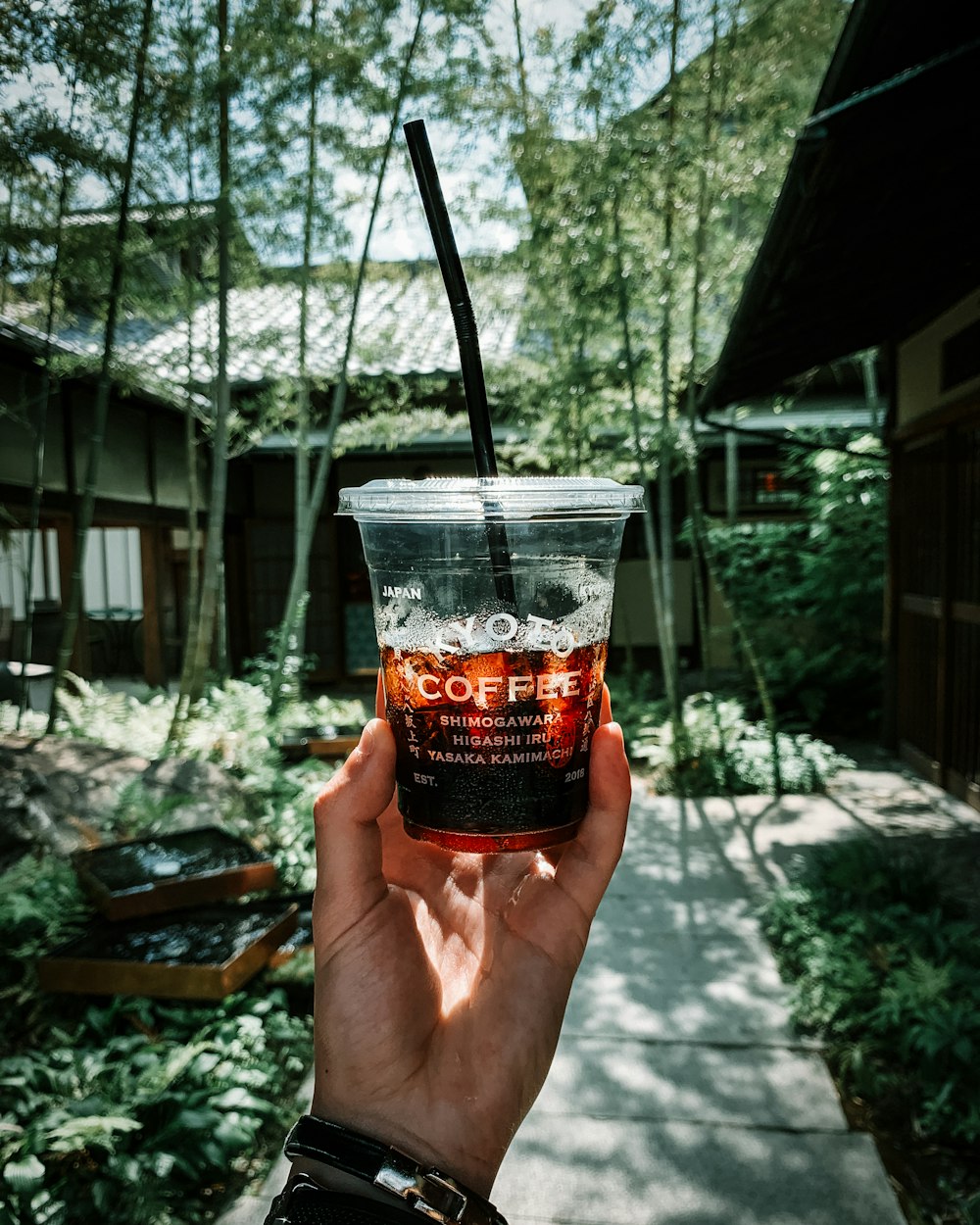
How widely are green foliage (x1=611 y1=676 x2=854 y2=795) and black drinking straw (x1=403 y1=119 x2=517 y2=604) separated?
5.56 metres

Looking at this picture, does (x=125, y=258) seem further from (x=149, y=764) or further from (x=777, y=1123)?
(x=777, y=1123)

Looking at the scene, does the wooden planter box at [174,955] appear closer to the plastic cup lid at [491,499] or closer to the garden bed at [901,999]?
the garden bed at [901,999]

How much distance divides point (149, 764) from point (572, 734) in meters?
4.71

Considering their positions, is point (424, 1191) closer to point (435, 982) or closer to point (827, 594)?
point (435, 982)

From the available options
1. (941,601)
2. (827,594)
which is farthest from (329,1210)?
(827,594)

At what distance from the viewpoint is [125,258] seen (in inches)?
203

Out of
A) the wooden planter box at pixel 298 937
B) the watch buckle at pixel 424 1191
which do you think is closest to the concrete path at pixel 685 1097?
the wooden planter box at pixel 298 937

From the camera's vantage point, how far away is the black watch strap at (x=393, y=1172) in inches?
41.0

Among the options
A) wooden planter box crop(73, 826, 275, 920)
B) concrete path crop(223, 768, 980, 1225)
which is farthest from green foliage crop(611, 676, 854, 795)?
wooden planter box crop(73, 826, 275, 920)

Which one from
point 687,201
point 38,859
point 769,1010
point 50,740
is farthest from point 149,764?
point 687,201

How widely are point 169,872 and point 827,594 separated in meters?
6.87

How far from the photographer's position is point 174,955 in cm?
338

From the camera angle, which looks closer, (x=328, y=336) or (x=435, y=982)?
(x=435, y=982)

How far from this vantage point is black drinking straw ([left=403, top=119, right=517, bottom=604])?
4.03 ft
